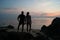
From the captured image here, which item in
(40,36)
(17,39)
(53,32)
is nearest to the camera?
(17,39)

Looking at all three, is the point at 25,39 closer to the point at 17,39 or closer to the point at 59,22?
the point at 17,39

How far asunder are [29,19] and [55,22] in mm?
3245

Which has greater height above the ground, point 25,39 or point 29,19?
point 29,19

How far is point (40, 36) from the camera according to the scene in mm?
21906

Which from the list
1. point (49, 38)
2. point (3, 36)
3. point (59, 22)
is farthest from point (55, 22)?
point (3, 36)

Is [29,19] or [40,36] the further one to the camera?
[29,19]

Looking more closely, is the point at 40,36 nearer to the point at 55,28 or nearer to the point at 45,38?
the point at 45,38

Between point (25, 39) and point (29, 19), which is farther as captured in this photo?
point (29, 19)

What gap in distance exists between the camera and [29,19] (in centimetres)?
2448

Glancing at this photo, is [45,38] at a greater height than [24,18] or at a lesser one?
lesser

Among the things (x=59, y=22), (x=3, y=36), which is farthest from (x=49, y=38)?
(x=3, y=36)

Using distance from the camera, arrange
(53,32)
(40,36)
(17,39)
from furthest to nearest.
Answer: (53,32), (40,36), (17,39)

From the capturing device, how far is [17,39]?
20.5m

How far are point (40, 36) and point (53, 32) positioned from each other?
7.92ft
